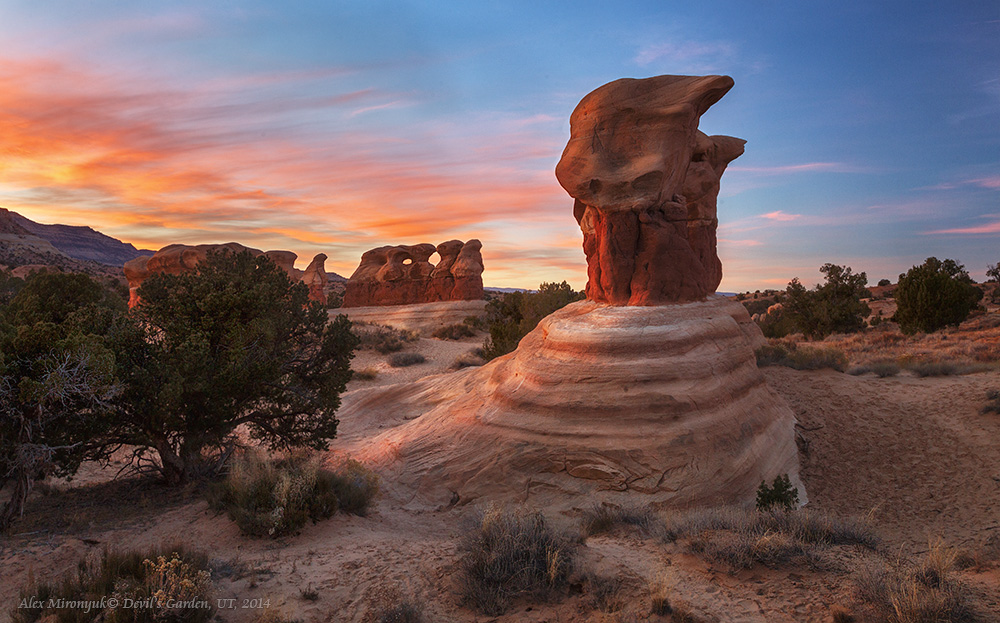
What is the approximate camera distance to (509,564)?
464cm

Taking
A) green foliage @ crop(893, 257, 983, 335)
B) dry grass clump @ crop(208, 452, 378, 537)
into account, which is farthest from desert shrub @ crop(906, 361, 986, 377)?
dry grass clump @ crop(208, 452, 378, 537)

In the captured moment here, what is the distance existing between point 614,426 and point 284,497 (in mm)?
4685

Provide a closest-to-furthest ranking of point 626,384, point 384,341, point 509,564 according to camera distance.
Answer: point 509,564, point 626,384, point 384,341

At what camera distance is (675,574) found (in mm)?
4625

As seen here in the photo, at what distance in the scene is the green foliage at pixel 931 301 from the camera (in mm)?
23547

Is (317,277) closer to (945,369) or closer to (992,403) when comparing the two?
(945,369)

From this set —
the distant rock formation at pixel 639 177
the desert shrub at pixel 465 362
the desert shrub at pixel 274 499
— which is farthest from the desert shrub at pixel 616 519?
the desert shrub at pixel 465 362

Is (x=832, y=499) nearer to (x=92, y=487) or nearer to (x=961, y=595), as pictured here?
(x=961, y=595)

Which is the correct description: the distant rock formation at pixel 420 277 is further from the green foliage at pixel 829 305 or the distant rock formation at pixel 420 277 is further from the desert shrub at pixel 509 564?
the desert shrub at pixel 509 564

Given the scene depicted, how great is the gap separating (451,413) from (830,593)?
672cm

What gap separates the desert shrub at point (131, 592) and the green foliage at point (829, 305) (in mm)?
27868

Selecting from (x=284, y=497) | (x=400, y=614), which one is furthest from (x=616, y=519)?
(x=284, y=497)

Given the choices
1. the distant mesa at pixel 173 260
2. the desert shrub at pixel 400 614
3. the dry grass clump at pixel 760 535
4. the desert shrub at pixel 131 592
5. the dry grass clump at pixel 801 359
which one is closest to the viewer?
the desert shrub at pixel 131 592

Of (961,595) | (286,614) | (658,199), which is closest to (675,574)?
(961,595)
